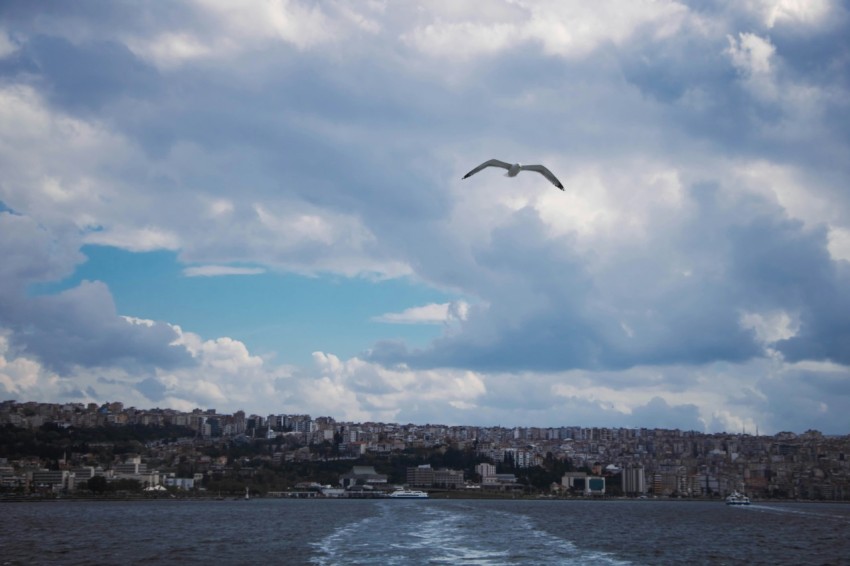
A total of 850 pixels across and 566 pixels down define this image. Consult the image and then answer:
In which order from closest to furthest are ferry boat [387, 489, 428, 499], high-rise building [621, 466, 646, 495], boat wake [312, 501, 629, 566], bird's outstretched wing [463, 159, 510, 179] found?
bird's outstretched wing [463, 159, 510, 179]
boat wake [312, 501, 629, 566]
ferry boat [387, 489, 428, 499]
high-rise building [621, 466, 646, 495]

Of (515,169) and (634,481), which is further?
(634,481)

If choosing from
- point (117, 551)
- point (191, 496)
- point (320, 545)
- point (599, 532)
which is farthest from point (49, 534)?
point (191, 496)

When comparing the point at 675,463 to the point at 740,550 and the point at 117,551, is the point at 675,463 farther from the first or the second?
the point at 117,551

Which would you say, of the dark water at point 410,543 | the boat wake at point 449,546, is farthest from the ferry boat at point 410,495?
the boat wake at point 449,546

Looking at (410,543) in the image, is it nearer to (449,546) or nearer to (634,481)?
(449,546)

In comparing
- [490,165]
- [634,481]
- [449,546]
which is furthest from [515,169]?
[634,481]

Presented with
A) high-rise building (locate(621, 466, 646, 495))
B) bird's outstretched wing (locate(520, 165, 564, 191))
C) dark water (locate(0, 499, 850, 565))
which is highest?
bird's outstretched wing (locate(520, 165, 564, 191))

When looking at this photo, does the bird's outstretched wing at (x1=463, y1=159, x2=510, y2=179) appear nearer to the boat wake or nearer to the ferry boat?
the boat wake

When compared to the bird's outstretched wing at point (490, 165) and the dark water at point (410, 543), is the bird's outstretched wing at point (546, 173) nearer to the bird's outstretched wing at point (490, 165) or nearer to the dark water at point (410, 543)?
the bird's outstretched wing at point (490, 165)

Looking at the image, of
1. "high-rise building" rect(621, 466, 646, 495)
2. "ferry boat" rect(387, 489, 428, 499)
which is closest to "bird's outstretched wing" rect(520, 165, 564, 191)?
"ferry boat" rect(387, 489, 428, 499)

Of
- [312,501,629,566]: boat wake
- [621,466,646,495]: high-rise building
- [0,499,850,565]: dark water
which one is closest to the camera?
[312,501,629,566]: boat wake

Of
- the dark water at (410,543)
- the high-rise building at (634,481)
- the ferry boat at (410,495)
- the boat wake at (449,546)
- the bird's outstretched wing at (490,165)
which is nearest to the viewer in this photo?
the bird's outstretched wing at (490,165)
